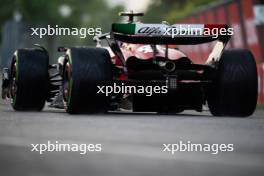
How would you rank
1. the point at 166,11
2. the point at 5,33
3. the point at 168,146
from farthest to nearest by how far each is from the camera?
1. the point at 166,11
2. the point at 5,33
3. the point at 168,146

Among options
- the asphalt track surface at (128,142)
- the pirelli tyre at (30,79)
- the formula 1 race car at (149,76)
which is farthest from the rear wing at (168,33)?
the pirelli tyre at (30,79)

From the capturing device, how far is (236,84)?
14.7 metres

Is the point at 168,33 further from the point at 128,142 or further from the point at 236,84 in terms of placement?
the point at 128,142

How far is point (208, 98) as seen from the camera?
1533 centimetres

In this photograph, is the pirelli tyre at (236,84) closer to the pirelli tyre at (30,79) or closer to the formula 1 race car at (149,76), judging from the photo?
the formula 1 race car at (149,76)

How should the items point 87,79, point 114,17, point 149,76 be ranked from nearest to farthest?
point 87,79
point 149,76
point 114,17

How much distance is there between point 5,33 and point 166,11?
3485 inches

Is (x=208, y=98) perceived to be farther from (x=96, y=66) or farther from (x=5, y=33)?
(x=5, y=33)

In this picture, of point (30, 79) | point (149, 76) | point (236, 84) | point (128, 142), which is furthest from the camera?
point (30, 79)

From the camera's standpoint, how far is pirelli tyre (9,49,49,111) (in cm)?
1543

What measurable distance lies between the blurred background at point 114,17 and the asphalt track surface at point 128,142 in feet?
30.2

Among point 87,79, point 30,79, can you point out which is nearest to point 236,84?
point 87,79

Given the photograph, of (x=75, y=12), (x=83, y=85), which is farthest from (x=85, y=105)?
(x=75, y=12)

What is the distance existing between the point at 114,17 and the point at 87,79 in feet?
543
